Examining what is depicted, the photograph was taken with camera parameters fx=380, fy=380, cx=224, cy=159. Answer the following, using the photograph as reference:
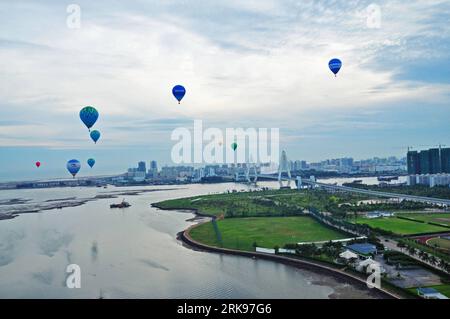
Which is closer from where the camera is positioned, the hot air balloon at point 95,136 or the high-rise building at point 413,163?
the hot air balloon at point 95,136

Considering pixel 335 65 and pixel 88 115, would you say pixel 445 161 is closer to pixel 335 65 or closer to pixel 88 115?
pixel 335 65

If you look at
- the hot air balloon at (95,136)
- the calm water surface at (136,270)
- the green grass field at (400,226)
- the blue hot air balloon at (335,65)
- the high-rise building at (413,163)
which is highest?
the blue hot air balloon at (335,65)

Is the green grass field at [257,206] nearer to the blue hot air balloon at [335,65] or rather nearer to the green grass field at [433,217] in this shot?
the green grass field at [433,217]

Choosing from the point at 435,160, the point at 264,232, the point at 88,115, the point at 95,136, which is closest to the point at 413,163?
the point at 435,160

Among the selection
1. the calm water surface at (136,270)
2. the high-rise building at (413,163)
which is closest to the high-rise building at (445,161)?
the high-rise building at (413,163)
